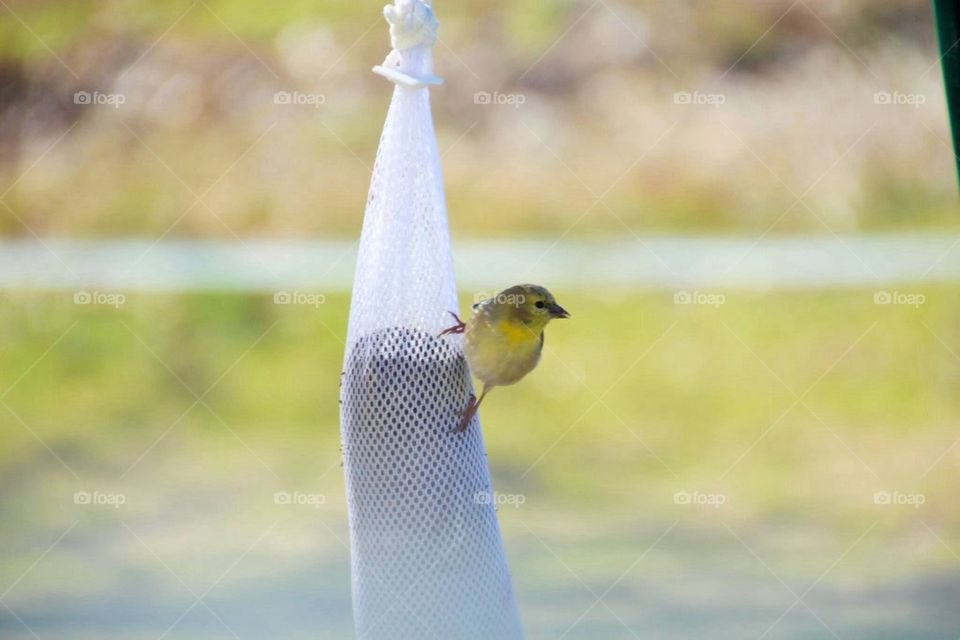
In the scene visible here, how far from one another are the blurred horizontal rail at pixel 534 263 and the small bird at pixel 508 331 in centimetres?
360

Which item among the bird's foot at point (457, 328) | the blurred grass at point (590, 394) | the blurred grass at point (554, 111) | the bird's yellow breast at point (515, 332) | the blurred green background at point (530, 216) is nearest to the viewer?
the bird's yellow breast at point (515, 332)

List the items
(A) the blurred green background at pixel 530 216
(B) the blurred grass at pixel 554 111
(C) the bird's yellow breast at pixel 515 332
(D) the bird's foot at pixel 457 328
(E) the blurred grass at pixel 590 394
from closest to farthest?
(C) the bird's yellow breast at pixel 515 332
(D) the bird's foot at pixel 457 328
(E) the blurred grass at pixel 590 394
(A) the blurred green background at pixel 530 216
(B) the blurred grass at pixel 554 111

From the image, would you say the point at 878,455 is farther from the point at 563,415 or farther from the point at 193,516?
the point at 193,516

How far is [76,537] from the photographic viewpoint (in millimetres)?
5312

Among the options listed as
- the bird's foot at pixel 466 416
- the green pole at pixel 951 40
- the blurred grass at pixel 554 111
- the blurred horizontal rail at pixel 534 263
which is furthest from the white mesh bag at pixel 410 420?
the blurred grass at pixel 554 111

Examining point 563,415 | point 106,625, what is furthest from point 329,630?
point 563,415

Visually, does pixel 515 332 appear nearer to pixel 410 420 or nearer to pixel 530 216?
pixel 410 420

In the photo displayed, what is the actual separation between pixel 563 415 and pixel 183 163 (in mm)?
2335

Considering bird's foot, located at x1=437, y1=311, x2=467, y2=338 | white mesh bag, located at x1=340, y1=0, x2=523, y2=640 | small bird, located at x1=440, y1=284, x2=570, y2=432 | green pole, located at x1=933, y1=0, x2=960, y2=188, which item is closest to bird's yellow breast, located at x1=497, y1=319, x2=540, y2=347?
small bird, located at x1=440, y1=284, x2=570, y2=432

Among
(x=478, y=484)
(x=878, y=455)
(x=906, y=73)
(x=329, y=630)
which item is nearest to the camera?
(x=478, y=484)

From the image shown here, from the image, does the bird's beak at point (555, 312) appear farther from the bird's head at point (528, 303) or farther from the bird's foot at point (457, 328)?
the bird's foot at point (457, 328)

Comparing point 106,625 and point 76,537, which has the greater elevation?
point 76,537

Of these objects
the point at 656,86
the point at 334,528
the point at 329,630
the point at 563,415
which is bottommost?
the point at 329,630

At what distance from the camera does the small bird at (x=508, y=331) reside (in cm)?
222
